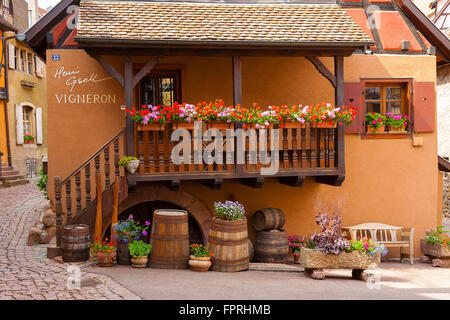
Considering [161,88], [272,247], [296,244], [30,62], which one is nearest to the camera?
[272,247]

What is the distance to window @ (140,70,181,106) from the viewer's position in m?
10.1

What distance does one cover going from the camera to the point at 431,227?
10656mm

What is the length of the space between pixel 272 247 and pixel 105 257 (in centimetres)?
308

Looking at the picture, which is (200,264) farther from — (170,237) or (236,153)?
(236,153)

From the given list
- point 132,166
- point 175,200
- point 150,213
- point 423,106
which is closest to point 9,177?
point 150,213

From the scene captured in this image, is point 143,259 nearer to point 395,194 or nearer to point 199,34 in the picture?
point 199,34

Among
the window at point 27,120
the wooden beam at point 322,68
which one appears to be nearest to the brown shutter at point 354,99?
the wooden beam at point 322,68

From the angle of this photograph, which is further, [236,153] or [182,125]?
[236,153]

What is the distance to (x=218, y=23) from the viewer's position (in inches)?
361

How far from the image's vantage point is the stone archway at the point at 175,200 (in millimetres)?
9438

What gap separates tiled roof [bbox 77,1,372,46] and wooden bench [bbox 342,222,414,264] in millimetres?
3525

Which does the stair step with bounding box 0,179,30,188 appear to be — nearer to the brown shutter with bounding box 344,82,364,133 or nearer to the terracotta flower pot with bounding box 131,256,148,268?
the terracotta flower pot with bounding box 131,256,148,268

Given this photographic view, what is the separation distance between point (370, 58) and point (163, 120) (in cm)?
458

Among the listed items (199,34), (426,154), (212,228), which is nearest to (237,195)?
(212,228)
